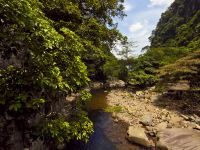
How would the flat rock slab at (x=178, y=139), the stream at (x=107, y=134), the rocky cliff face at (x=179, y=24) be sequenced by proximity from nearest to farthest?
the flat rock slab at (x=178, y=139)
the stream at (x=107, y=134)
the rocky cliff face at (x=179, y=24)

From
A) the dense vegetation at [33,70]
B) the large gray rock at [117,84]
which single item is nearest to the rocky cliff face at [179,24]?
the large gray rock at [117,84]

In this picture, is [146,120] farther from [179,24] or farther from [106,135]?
[179,24]

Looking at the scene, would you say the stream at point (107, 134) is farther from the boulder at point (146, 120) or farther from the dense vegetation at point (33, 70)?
the dense vegetation at point (33, 70)

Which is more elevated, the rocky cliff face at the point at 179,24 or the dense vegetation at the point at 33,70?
the rocky cliff face at the point at 179,24

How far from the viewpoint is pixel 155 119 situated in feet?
65.1

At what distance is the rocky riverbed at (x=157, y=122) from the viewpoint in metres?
15.0

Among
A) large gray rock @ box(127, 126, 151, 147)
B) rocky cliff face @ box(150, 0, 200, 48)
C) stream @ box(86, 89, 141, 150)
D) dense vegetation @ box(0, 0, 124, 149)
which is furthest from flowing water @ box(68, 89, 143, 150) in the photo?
rocky cliff face @ box(150, 0, 200, 48)

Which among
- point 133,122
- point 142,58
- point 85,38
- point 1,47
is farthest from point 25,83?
point 142,58

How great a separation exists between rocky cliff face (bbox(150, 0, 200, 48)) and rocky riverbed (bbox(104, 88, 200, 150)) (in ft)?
131

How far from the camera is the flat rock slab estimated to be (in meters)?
A: 14.1

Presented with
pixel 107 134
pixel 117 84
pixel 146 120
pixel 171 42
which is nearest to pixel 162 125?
pixel 146 120

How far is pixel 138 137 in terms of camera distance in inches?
626

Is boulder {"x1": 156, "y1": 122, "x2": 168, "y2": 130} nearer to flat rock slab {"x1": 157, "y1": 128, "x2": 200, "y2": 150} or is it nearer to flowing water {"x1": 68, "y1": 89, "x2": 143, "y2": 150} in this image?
flat rock slab {"x1": 157, "y1": 128, "x2": 200, "y2": 150}

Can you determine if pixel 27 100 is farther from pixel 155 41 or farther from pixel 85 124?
pixel 155 41
